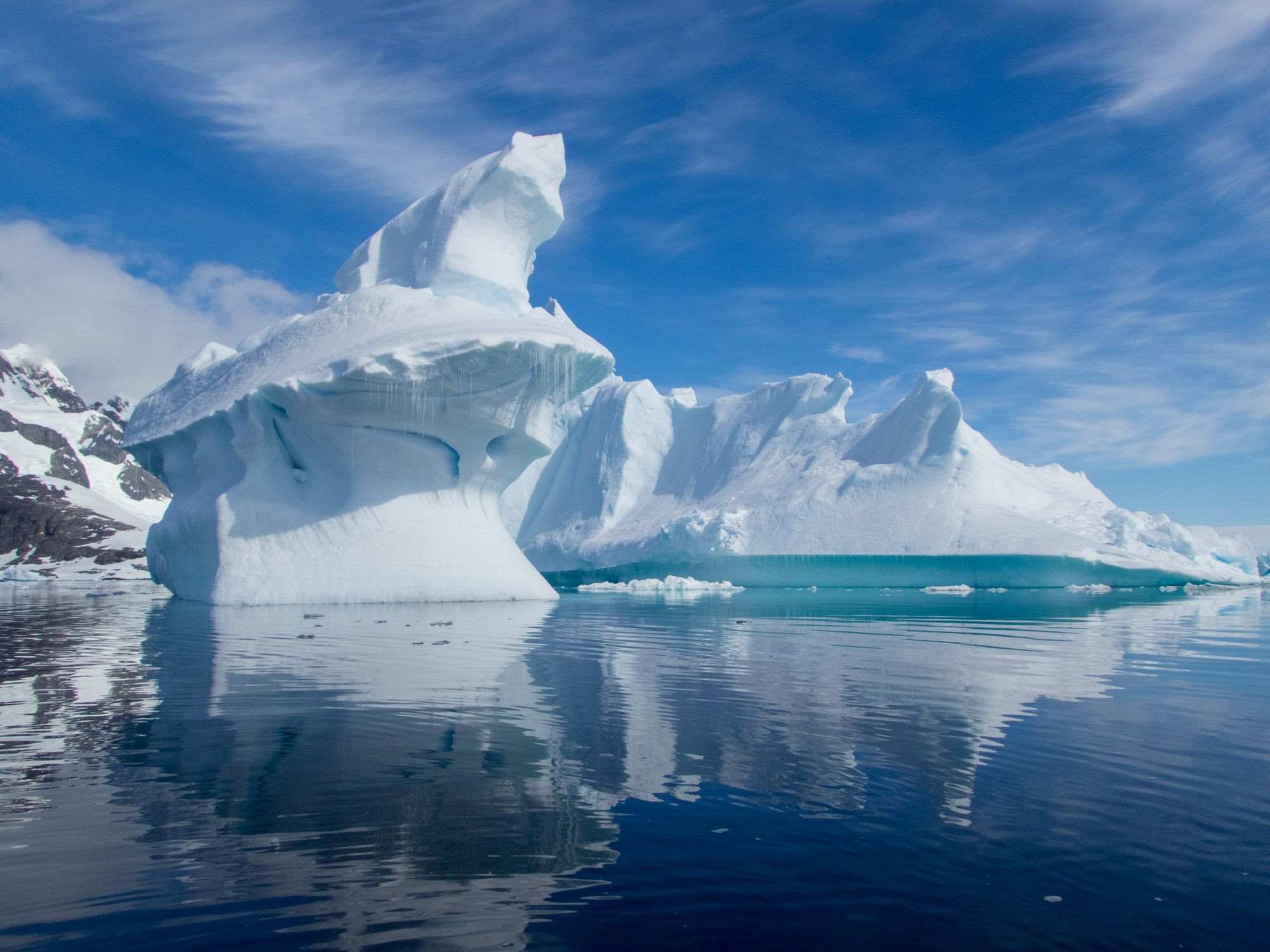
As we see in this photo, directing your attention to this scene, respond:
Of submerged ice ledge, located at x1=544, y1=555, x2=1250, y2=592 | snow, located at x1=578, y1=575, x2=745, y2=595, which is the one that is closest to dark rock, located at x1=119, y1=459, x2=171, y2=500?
submerged ice ledge, located at x1=544, y1=555, x2=1250, y2=592

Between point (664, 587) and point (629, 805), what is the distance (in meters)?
29.5

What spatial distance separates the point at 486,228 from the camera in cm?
2533

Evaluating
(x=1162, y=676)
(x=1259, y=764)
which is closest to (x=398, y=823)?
(x=1259, y=764)

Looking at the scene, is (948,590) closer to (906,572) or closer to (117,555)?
(906,572)

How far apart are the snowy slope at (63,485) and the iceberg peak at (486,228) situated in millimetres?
13501

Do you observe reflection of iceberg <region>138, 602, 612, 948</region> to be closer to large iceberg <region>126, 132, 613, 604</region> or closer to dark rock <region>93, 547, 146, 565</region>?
large iceberg <region>126, 132, 613, 604</region>

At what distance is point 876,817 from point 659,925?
153 cm

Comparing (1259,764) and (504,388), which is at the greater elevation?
(504,388)

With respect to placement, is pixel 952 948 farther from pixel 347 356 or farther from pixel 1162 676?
pixel 347 356

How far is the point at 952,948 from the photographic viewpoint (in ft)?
9.20

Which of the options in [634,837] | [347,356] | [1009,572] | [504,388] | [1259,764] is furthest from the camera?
[1009,572]

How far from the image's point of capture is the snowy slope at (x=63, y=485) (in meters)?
59.7

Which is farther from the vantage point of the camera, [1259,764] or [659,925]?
[1259,764]

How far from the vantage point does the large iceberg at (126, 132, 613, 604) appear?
19516 mm
